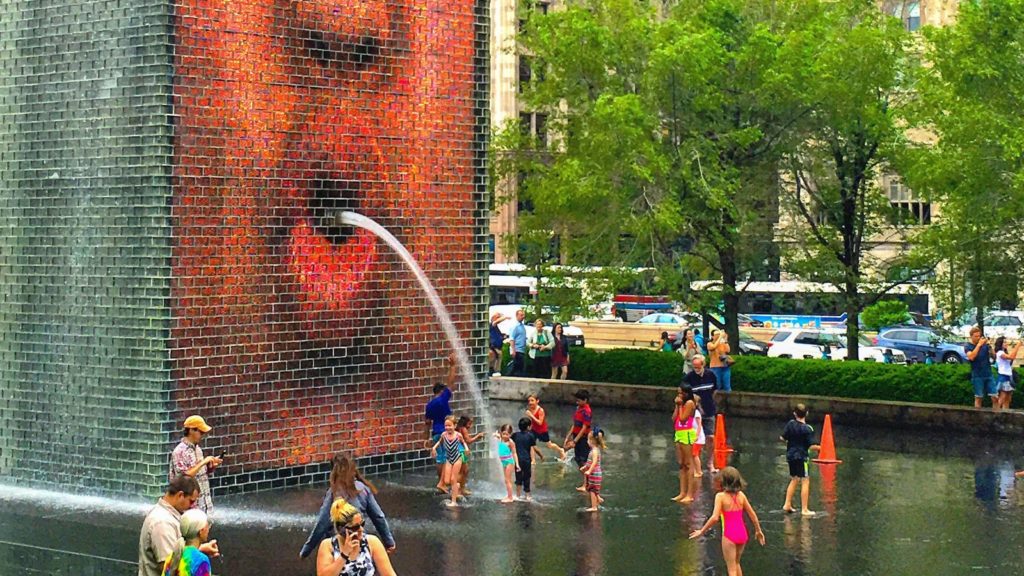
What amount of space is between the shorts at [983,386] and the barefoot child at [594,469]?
1104 cm

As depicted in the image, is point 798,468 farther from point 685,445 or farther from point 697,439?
point 697,439

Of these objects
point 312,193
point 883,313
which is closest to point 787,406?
point 312,193

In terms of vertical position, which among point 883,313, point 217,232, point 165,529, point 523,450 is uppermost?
point 217,232

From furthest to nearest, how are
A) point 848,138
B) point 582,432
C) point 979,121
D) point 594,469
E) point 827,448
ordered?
point 848,138 < point 979,121 < point 827,448 < point 582,432 < point 594,469

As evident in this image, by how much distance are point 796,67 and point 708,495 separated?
1446cm

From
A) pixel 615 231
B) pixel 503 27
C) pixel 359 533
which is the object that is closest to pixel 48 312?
pixel 359 533

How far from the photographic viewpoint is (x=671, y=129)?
35.6m

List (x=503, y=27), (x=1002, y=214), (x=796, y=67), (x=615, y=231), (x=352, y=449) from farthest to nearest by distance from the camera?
1. (x=503, y=27)
2. (x=615, y=231)
3. (x=796, y=67)
4. (x=1002, y=214)
5. (x=352, y=449)

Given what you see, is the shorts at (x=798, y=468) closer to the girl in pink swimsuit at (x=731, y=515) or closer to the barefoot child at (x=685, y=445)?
the barefoot child at (x=685, y=445)

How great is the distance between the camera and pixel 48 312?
851 inches

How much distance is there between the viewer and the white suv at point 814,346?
49750 millimetres

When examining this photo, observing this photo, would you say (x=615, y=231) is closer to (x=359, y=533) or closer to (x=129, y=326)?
(x=129, y=326)

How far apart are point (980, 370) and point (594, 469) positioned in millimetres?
11416

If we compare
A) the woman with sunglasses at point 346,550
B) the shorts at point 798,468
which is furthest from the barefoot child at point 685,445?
the woman with sunglasses at point 346,550
